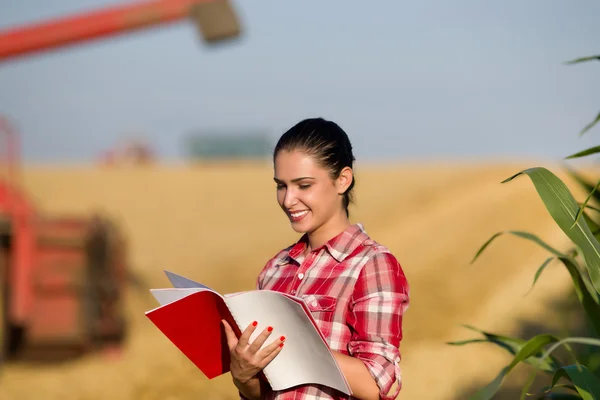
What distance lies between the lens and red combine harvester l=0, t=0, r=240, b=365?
8641mm

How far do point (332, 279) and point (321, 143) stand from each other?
319 millimetres

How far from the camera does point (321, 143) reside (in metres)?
2.16

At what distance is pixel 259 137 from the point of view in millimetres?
50781

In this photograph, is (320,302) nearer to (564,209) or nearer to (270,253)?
(564,209)

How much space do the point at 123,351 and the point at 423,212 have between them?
10587mm

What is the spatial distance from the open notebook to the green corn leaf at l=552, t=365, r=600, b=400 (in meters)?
0.88

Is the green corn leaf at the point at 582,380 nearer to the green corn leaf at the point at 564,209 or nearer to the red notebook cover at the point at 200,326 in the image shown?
the green corn leaf at the point at 564,209

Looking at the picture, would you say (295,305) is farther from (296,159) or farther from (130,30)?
(130,30)

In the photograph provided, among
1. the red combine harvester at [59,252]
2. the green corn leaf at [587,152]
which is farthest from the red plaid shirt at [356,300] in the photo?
the red combine harvester at [59,252]

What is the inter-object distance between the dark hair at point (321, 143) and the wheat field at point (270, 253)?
4161 mm

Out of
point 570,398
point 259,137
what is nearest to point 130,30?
point 570,398

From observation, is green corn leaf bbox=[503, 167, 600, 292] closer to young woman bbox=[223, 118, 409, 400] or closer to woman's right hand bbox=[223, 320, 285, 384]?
young woman bbox=[223, 118, 409, 400]

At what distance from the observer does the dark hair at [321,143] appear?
2150mm

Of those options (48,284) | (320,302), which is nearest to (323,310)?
(320,302)
